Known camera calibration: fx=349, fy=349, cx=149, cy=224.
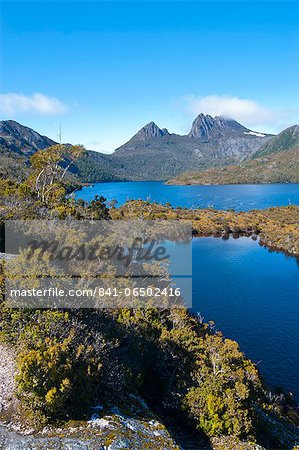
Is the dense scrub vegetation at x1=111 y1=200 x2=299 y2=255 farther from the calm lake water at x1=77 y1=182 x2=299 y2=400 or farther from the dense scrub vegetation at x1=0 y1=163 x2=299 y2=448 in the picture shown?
the dense scrub vegetation at x1=0 y1=163 x2=299 y2=448

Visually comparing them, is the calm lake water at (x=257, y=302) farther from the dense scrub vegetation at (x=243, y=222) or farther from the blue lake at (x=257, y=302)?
the dense scrub vegetation at (x=243, y=222)

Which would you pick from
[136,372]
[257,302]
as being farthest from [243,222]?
[136,372]

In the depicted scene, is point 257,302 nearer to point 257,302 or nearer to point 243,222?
point 257,302

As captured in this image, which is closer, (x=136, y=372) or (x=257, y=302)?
(x=136, y=372)

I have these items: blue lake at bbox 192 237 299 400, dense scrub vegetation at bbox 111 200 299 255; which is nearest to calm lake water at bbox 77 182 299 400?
blue lake at bbox 192 237 299 400

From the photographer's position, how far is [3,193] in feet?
121

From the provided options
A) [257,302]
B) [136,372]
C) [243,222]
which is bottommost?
[257,302]

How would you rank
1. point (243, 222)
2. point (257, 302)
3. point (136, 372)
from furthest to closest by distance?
point (243, 222) < point (257, 302) < point (136, 372)

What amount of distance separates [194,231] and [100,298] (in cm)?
7369

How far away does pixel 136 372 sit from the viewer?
15.4m

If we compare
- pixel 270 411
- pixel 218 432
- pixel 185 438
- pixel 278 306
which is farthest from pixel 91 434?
pixel 278 306

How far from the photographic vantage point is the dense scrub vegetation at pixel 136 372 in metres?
10.5

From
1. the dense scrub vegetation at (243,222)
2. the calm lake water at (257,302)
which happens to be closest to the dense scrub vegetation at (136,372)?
the calm lake water at (257,302)

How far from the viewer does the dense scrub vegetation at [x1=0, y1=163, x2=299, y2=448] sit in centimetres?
1046
